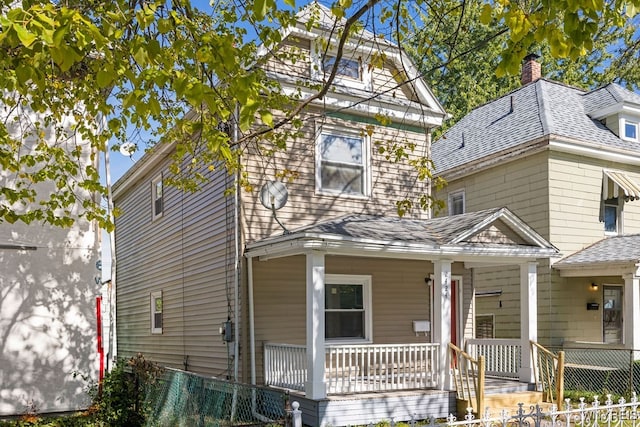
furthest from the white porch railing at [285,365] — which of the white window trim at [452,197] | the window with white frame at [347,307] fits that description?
the white window trim at [452,197]

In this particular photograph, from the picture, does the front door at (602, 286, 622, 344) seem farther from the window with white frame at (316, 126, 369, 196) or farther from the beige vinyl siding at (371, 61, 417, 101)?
the window with white frame at (316, 126, 369, 196)

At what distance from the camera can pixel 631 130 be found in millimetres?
17141

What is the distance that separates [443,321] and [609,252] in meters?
6.02

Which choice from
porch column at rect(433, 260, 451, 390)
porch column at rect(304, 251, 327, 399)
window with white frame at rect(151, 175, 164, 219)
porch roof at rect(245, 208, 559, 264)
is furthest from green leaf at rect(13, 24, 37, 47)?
window with white frame at rect(151, 175, 164, 219)

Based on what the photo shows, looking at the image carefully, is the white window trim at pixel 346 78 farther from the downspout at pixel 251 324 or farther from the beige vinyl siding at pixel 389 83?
the downspout at pixel 251 324

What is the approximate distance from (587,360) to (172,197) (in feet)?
34.6

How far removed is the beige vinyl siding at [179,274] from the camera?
12.3m

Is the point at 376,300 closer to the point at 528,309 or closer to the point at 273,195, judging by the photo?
the point at 528,309

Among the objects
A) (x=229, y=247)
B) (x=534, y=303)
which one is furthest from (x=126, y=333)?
(x=534, y=303)

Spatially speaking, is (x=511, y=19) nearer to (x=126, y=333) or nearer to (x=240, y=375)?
(x=240, y=375)

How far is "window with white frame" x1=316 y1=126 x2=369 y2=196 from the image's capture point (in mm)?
12578

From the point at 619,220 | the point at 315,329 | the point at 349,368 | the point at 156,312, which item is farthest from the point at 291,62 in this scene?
the point at 619,220

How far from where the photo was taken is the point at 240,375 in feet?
36.9

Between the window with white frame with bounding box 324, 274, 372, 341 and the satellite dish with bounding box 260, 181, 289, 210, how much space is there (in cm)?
188
